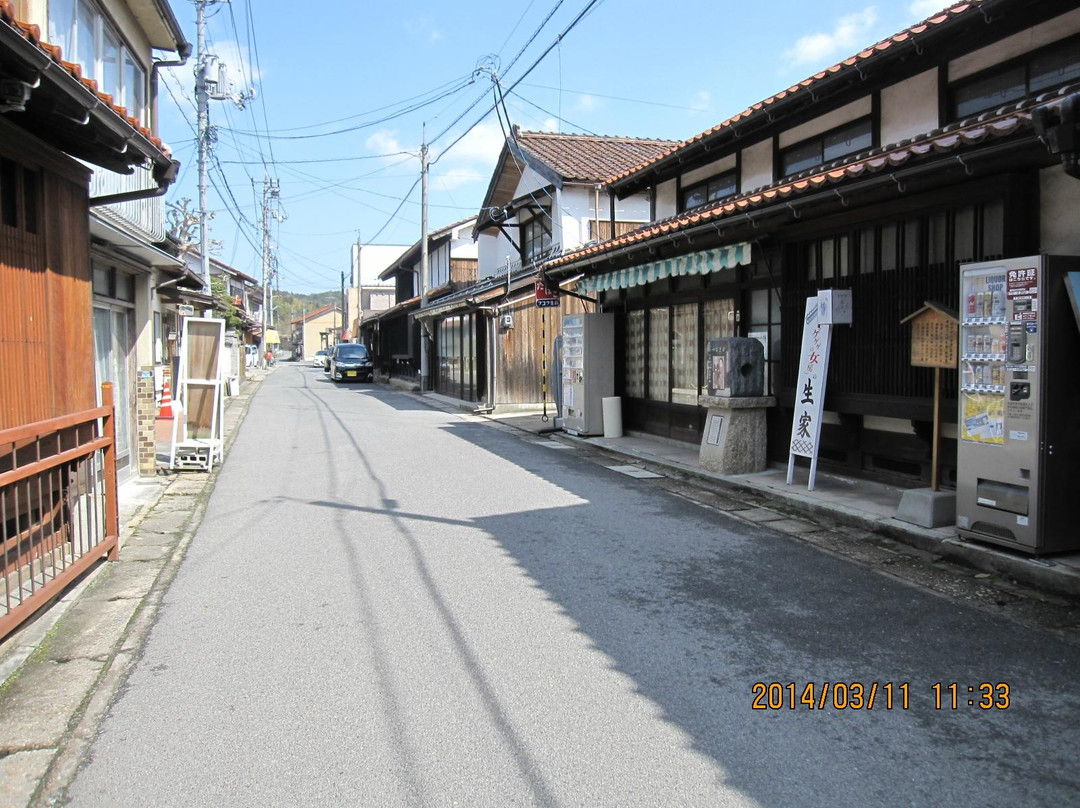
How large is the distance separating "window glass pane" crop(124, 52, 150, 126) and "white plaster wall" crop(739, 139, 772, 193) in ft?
29.5

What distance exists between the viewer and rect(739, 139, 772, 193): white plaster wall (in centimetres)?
1170

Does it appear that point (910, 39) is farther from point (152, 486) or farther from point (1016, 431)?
point (152, 486)

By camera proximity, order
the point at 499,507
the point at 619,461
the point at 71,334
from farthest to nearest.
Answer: the point at 619,461, the point at 499,507, the point at 71,334

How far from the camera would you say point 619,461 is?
12.4m

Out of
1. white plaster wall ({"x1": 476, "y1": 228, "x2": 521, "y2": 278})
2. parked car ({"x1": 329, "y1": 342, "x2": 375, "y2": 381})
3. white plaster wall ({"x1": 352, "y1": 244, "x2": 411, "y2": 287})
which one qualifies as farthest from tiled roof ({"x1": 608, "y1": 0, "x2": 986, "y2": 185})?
white plaster wall ({"x1": 352, "y1": 244, "x2": 411, "y2": 287})

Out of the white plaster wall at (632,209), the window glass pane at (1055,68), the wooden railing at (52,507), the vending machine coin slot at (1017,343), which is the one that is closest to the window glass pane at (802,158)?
the window glass pane at (1055,68)

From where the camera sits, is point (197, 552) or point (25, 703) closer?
point (25, 703)

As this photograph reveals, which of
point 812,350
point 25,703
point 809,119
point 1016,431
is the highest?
point 809,119

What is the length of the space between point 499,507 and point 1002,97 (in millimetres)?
6639

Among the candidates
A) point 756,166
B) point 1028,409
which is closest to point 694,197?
point 756,166

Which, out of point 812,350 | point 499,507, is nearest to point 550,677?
point 499,507

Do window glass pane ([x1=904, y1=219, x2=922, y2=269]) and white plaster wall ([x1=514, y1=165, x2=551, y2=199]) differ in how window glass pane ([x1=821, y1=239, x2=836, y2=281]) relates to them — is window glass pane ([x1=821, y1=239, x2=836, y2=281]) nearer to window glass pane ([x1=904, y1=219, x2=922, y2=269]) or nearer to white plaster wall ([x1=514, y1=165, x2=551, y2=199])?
window glass pane ([x1=904, y1=219, x2=922, y2=269])

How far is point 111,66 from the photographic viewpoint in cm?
1077
